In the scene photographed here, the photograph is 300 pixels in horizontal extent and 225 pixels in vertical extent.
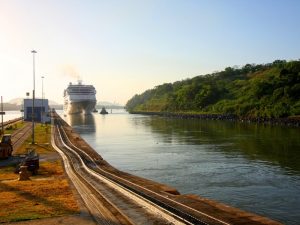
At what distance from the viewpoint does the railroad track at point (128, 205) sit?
19.1m

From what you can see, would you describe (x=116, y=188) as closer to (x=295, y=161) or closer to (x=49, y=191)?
(x=49, y=191)

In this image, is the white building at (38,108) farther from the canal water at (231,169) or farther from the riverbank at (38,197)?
the riverbank at (38,197)

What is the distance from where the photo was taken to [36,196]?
25609mm

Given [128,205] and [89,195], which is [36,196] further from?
[128,205]

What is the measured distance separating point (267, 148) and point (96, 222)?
4655 centimetres

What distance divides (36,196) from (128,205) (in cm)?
692

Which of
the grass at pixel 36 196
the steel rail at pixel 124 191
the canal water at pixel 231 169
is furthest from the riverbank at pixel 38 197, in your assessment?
the canal water at pixel 231 169

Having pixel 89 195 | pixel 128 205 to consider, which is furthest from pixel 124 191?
pixel 128 205

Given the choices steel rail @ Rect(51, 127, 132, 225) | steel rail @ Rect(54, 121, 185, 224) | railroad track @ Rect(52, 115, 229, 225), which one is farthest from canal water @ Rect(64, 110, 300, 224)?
steel rail @ Rect(51, 127, 132, 225)

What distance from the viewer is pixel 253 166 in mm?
44719

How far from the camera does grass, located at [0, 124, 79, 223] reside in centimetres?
2125

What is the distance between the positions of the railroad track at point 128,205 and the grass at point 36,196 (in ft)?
3.83

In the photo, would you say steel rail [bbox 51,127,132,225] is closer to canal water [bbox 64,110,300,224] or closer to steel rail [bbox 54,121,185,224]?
steel rail [bbox 54,121,185,224]

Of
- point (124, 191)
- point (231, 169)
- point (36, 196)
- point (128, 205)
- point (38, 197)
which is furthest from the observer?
point (231, 169)
